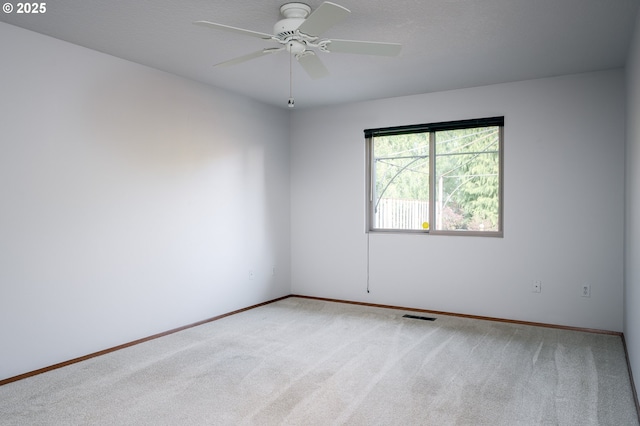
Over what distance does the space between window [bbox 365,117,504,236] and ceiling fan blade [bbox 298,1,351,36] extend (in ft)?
8.93

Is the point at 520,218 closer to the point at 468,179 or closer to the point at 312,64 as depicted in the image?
the point at 468,179

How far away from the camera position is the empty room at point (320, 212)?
2.77 metres

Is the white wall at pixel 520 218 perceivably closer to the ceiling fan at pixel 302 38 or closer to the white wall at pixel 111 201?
the white wall at pixel 111 201

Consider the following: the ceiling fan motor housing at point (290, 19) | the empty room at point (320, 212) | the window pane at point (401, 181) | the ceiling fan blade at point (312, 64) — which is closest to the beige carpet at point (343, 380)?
the empty room at point (320, 212)

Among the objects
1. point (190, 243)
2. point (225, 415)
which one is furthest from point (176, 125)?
point (225, 415)

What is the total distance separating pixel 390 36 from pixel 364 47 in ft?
2.03

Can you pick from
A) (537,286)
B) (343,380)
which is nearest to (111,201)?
(343,380)

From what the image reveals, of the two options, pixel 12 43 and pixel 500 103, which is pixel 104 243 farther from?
pixel 500 103

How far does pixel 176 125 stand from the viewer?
167 inches

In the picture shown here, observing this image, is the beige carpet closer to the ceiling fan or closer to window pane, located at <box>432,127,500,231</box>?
window pane, located at <box>432,127,500,231</box>

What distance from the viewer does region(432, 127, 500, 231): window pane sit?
4.64 meters

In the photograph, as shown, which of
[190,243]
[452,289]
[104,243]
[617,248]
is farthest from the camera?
[452,289]

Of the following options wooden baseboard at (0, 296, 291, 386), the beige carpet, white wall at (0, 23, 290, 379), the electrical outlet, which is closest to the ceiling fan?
white wall at (0, 23, 290, 379)

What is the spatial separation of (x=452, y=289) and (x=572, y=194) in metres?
1.51
